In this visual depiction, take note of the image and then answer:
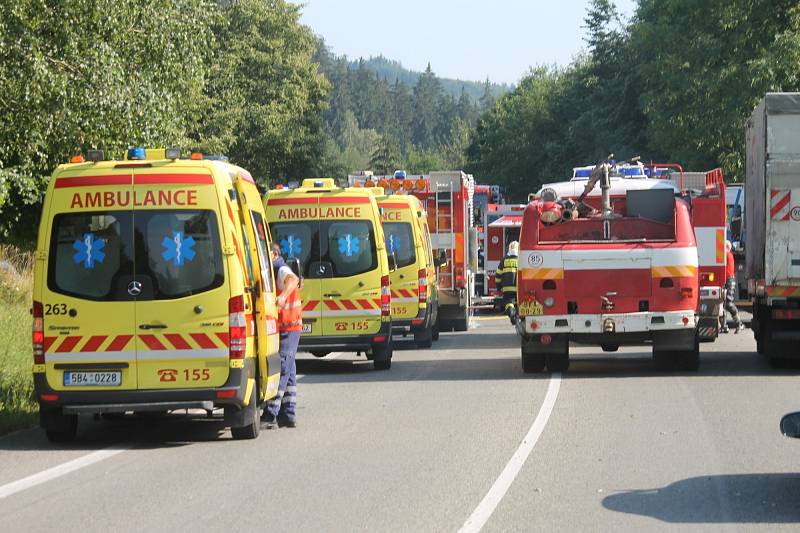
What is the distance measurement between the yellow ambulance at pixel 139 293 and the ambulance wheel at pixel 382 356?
25.4 ft

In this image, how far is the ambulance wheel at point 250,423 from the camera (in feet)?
41.7

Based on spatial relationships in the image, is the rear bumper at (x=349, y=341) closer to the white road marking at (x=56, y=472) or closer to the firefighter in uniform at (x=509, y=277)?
the white road marking at (x=56, y=472)

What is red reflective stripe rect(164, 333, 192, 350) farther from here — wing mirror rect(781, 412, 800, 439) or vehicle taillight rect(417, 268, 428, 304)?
vehicle taillight rect(417, 268, 428, 304)

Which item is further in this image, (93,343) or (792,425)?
(93,343)

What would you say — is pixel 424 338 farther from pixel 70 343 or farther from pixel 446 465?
pixel 446 465

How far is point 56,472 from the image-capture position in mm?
10898

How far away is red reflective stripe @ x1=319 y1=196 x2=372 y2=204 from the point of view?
2014 centimetres

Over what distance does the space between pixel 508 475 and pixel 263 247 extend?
4.18 m

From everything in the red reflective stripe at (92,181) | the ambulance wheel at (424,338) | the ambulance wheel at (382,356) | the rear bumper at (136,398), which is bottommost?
the ambulance wheel at (424,338)

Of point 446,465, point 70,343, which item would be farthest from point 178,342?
point 446,465

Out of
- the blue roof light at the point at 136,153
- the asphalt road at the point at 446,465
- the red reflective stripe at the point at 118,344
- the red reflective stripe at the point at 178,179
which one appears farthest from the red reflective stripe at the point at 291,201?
the red reflective stripe at the point at 118,344

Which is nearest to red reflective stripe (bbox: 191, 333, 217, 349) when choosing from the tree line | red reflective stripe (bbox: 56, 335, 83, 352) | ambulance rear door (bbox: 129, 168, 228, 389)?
ambulance rear door (bbox: 129, 168, 228, 389)

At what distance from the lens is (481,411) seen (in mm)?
14867

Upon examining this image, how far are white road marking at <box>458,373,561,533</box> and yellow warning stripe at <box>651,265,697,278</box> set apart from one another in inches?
124
